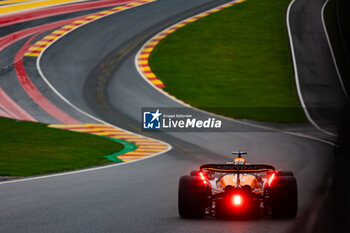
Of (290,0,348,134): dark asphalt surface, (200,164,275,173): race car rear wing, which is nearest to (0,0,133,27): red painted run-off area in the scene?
(290,0,348,134): dark asphalt surface

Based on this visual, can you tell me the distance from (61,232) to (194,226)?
186cm

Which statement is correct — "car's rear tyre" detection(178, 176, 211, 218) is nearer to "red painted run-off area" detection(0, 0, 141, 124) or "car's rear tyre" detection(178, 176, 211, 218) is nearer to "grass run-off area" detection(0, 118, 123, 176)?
"grass run-off area" detection(0, 118, 123, 176)

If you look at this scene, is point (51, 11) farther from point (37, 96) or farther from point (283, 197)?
point (283, 197)

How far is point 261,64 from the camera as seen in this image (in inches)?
1572

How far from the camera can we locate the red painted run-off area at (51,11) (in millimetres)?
43362

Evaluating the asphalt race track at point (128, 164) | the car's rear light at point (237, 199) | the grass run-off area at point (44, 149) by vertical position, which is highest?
the car's rear light at point (237, 199)

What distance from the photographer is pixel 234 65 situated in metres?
39.7

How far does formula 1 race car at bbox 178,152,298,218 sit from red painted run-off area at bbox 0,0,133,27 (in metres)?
34.5

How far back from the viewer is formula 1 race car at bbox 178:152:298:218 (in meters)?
9.90

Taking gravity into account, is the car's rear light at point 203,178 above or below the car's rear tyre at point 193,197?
above

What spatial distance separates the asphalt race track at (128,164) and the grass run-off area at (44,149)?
1.37 meters

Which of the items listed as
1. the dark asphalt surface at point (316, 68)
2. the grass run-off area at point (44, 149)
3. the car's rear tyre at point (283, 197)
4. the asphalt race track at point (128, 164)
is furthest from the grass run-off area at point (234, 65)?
the car's rear tyre at point (283, 197)

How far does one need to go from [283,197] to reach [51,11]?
38.6m

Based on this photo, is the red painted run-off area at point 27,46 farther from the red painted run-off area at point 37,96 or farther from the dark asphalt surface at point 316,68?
the dark asphalt surface at point 316,68
